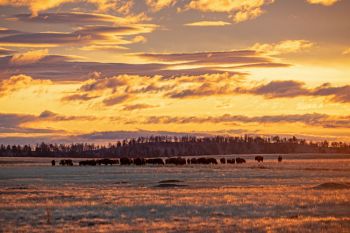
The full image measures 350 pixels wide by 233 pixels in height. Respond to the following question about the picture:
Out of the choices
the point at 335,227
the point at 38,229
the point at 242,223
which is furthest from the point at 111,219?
the point at 335,227

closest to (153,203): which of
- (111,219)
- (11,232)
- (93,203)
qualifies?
(93,203)

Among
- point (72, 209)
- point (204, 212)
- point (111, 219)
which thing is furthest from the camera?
point (72, 209)

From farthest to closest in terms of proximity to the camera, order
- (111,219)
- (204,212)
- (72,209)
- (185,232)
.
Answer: (72,209) < (204,212) < (111,219) < (185,232)

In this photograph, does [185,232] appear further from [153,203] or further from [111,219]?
[153,203]

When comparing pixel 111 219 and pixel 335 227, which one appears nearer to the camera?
pixel 335 227

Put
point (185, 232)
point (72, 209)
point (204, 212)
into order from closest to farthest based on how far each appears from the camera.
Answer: point (185, 232)
point (204, 212)
point (72, 209)

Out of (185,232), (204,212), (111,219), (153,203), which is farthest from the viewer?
(153,203)

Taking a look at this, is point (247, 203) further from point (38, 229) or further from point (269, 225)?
point (38, 229)

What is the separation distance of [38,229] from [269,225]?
9.56 metres

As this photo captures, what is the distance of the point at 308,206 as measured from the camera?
3462 centimetres

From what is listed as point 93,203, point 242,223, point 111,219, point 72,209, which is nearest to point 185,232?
point 242,223

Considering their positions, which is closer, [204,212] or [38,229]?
[38,229]

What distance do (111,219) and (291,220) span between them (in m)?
8.17

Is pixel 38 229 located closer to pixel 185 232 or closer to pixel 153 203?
pixel 185 232
